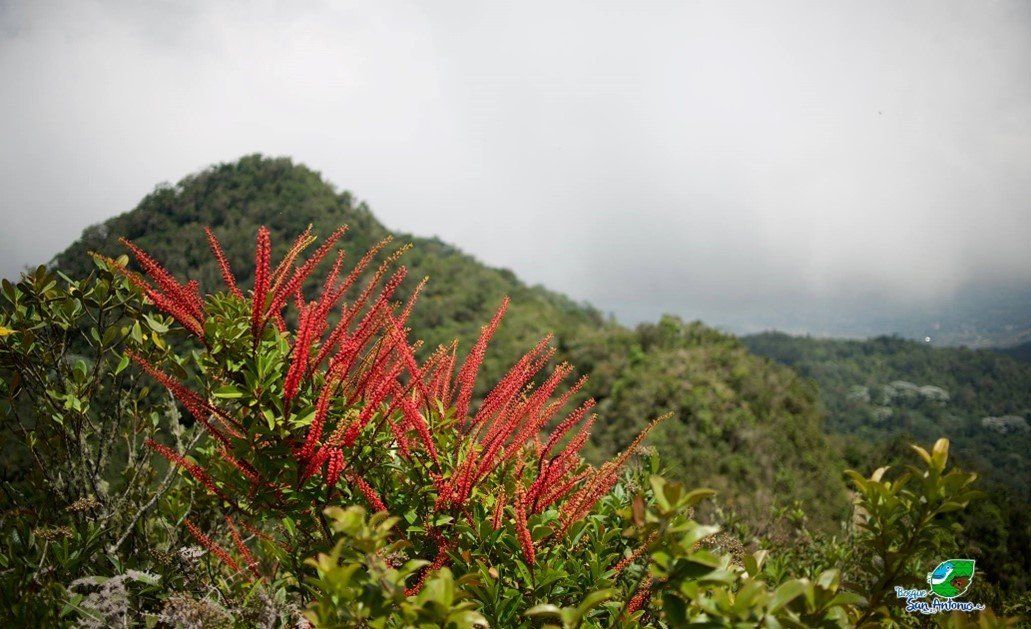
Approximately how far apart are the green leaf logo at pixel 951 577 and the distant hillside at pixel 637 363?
47.7 ft

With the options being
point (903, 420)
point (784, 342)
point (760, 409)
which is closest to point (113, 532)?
point (760, 409)

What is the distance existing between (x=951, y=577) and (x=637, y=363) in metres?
30.9

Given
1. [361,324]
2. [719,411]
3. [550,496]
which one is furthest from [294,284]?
[719,411]

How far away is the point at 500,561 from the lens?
1739 mm

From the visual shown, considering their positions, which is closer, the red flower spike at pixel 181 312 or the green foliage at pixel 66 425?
the red flower spike at pixel 181 312

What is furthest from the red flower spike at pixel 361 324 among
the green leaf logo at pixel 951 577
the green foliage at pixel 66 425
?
the green leaf logo at pixel 951 577

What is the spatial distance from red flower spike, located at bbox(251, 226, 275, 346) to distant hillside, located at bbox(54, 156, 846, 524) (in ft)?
44.5

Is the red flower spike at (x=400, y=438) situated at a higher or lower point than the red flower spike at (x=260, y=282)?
lower

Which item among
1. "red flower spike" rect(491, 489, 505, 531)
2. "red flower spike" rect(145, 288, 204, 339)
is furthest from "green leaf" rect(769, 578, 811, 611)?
"red flower spike" rect(145, 288, 204, 339)

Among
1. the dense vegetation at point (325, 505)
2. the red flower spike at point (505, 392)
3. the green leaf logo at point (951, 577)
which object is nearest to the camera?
the dense vegetation at point (325, 505)

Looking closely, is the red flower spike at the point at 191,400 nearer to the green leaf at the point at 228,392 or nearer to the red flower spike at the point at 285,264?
the green leaf at the point at 228,392

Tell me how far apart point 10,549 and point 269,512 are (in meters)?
1.00

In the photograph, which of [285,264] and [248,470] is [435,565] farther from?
[285,264]

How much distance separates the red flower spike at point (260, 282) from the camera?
1.60m
